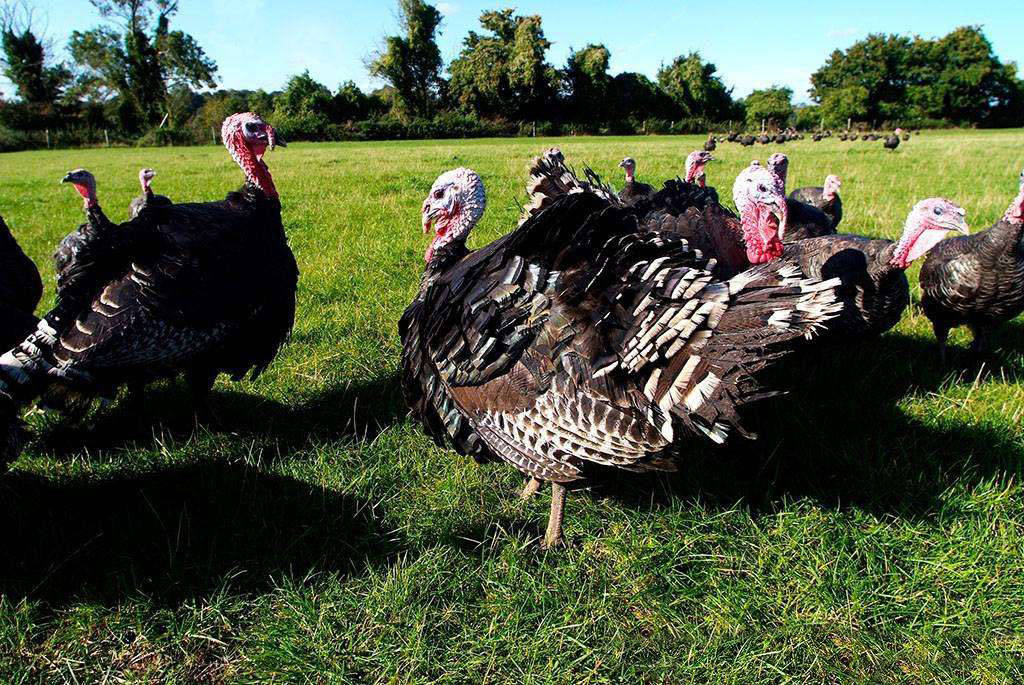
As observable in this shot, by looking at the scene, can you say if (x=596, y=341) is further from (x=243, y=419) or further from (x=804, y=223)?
(x=804, y=223)

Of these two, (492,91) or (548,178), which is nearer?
(548,178)

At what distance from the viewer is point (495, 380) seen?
8.52 ft

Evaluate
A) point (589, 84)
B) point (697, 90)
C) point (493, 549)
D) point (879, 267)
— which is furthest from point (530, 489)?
point (697, 90)

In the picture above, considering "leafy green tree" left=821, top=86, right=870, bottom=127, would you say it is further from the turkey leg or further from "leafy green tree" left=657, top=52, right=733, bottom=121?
the turkey leg

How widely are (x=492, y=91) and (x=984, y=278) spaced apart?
6028 cm

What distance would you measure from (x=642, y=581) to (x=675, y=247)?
140 centimetres

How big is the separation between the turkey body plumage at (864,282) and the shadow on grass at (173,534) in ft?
A: 10.1

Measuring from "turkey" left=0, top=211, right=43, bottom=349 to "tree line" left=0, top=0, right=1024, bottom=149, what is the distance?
48.8 metres

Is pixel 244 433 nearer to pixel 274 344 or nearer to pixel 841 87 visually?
pixel 274 344

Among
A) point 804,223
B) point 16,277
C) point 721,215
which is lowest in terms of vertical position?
point 16,277

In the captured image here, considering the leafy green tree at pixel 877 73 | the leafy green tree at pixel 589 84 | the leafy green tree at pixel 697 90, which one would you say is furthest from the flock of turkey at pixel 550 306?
the leafy green tree at pixel 877 73

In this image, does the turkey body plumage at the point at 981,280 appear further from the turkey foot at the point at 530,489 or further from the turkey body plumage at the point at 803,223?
the turkey foot at the point at 530,489

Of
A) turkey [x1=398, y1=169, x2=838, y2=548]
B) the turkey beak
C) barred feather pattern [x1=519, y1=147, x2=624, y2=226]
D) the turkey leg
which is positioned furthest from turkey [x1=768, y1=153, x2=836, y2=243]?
the turkey leg

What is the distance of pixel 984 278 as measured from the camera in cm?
411
